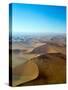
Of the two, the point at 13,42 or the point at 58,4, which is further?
the point at 58,4

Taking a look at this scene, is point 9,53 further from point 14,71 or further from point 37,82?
point 37,82

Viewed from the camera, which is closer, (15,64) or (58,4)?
(15,64)

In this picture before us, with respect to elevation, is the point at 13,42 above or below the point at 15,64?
above

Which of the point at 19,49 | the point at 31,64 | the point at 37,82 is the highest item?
the point at 19,49

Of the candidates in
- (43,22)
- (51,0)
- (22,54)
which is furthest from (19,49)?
(51,0)

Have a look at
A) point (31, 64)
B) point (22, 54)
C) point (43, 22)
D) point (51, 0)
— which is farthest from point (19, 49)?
point (51, 0)

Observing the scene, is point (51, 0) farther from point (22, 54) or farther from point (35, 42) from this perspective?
point (22, 54)
